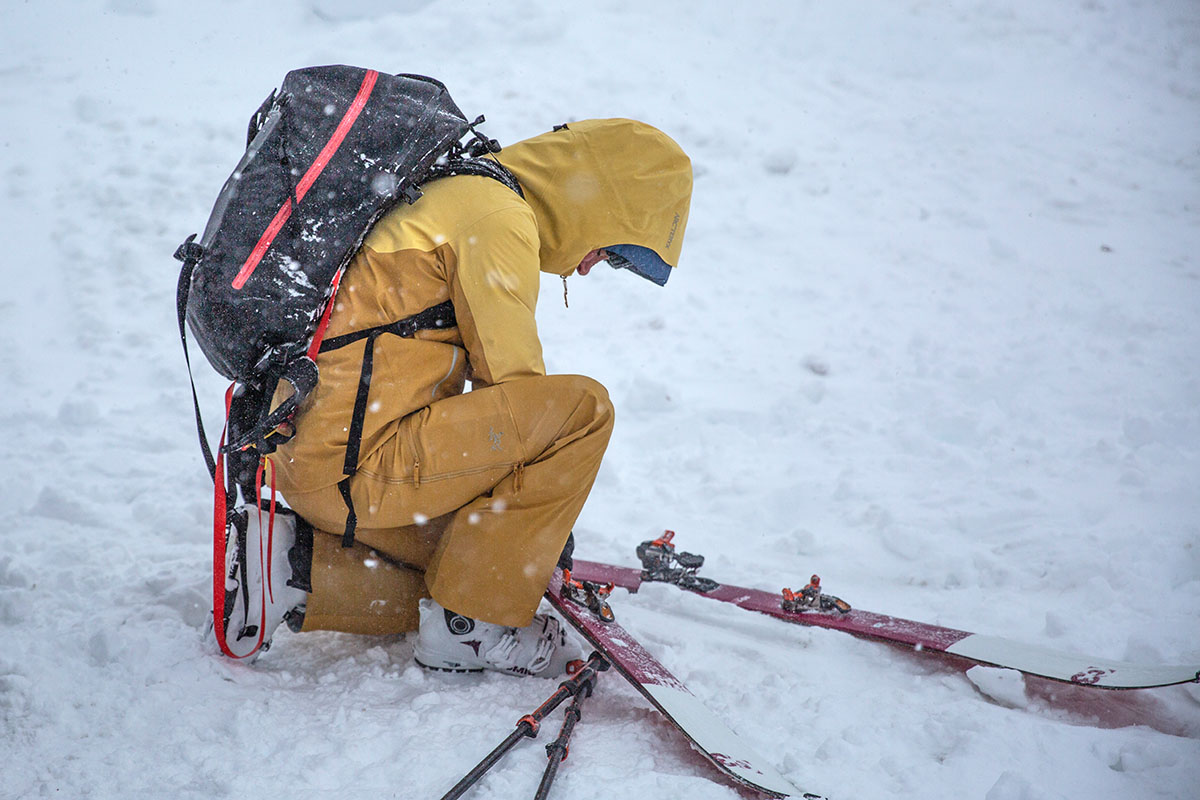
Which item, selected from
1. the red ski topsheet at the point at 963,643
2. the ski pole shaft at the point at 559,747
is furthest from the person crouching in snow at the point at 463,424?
the red ski topsheet at the point at 963,643

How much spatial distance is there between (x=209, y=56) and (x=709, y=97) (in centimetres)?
434

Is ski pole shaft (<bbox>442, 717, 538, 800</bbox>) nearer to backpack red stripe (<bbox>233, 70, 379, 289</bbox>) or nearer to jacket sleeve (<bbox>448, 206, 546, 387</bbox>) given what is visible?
jacket sleeve (<bbox>448, 206, 546, 387</bbox>)

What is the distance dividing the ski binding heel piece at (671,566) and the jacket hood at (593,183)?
4.00ft

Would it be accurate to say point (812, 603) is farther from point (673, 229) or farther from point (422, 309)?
point (422, 309)

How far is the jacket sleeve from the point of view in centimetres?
255

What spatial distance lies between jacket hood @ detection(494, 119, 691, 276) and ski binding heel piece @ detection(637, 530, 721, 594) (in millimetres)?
1218

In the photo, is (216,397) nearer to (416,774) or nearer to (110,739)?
(110,739)

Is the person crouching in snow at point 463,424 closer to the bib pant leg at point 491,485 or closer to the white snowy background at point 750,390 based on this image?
the bib pant leg at point 491,485


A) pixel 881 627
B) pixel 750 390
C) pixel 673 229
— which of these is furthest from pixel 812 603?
pixel 750 390

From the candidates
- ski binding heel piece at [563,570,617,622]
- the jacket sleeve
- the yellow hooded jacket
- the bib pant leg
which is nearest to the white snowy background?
ski binding heel piece at [563,570,617,622]

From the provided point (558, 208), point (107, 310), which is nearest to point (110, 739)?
point (558, 208)

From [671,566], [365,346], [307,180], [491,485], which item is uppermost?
[307,180]

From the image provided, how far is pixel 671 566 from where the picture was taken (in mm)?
3682

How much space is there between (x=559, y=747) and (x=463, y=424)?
0.93m
